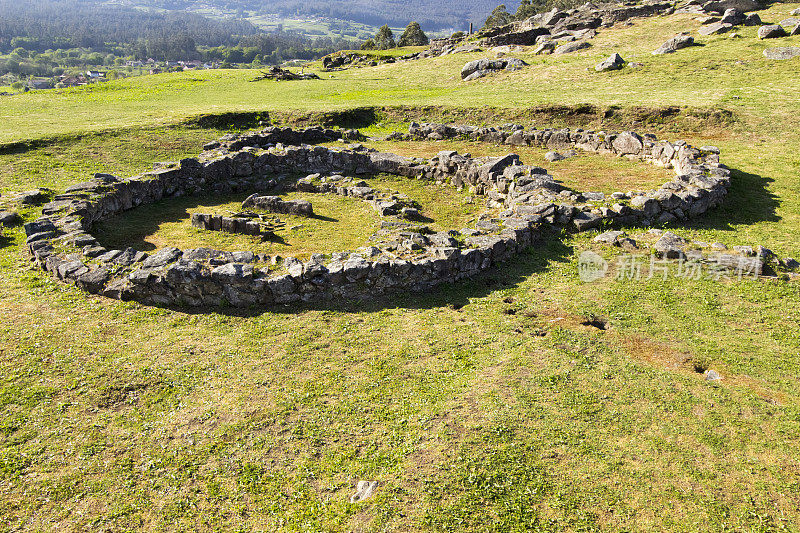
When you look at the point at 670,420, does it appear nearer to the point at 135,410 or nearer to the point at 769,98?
the point at 135,410

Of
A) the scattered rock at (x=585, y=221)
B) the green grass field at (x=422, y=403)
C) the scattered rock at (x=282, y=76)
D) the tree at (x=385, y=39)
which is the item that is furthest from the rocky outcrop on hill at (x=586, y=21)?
the green grass field at (x=422, y=403)

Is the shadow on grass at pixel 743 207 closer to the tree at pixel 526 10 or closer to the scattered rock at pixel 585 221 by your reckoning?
the scattered rock at pixel 585 221

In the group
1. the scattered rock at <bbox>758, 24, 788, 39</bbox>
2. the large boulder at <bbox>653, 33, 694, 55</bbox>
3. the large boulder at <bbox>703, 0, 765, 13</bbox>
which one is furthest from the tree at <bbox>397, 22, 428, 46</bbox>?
the scattered rock at <bbox>758, 24, 788, 39</bbox>

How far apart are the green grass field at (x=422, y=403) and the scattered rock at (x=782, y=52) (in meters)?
25.3

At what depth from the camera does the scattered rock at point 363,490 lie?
721 cm

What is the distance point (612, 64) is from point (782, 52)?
11722 mm

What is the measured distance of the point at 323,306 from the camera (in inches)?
492

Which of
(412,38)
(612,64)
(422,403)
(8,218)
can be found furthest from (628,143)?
(412,38)

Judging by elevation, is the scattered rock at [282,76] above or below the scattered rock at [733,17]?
below

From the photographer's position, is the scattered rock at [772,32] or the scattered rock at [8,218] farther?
the scattered rock at [772,32]

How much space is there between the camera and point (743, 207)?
1778 centimetres

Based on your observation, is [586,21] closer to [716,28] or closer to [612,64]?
[716,28]

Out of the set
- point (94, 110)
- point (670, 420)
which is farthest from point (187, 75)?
point (670, 420)
